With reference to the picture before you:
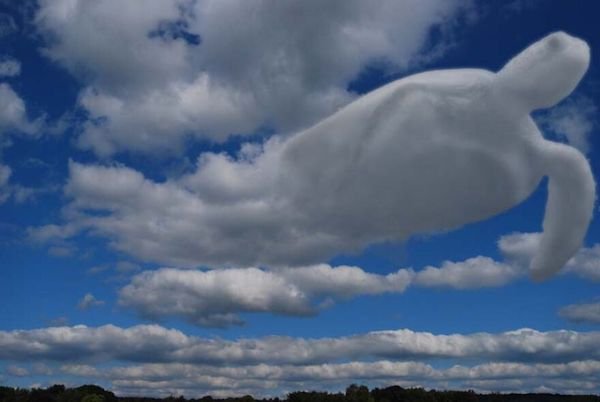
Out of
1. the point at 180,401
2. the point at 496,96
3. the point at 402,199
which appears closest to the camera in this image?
the point at 496,96

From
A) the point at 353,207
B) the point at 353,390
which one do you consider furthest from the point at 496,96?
the point at 353,390

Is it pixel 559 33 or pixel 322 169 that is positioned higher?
pixel 559 33

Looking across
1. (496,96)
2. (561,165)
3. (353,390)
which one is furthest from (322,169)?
(353,390)

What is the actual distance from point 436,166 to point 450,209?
5.72 ft

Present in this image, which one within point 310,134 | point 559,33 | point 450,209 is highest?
point 559,33

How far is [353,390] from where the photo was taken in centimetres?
12781

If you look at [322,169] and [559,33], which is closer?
[559,33]

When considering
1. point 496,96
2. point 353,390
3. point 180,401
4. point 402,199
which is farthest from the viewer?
point 180,401

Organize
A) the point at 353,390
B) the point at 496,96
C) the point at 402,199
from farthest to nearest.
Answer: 1. the point at 353,390
2. the point at 402,199
3. the point at 496,96

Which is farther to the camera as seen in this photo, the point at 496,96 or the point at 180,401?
the point at 180,401

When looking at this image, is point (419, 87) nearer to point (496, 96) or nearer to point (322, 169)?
point (496, 96)

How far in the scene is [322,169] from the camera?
2291 cm

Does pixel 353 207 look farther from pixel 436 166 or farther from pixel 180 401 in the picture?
pixel 180 401

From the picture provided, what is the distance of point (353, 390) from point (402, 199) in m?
110
